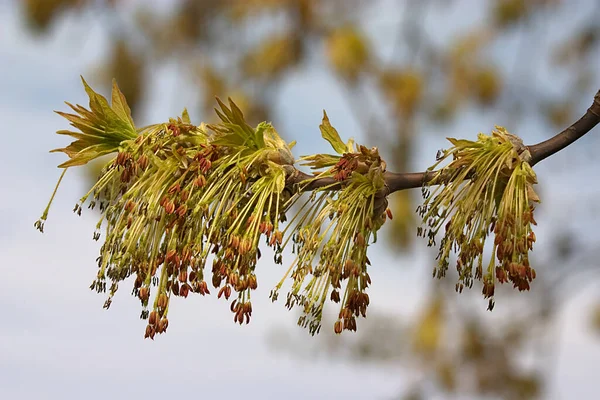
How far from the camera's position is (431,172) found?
3.72 ft

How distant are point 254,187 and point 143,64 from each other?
388cm

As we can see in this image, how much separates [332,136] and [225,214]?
199 mm

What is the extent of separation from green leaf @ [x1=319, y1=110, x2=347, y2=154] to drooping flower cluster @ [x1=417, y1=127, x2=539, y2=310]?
0.47ft

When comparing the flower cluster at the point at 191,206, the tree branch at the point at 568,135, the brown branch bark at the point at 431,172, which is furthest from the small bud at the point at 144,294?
the tree branch at the point at 568,135

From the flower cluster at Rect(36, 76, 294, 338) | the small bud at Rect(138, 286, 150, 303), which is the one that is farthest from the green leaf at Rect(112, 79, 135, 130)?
the small bud at Rect(138, 286, 150, 303)

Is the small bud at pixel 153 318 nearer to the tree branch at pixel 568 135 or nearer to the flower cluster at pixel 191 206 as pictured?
the flower cluster at pixel 191 206

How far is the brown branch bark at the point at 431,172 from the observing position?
3.73 ft

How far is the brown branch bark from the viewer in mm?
1137

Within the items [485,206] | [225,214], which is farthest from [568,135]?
[225,214]

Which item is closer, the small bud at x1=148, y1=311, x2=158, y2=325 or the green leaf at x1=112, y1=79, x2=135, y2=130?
the small bud at x1=148, y1=311, x2=158, y2=325

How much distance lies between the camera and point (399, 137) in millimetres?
5051

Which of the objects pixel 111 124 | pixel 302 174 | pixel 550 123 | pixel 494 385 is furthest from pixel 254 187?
pixel 550 123

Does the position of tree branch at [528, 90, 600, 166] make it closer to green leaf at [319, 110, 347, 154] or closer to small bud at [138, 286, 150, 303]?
green leaf at [319, 110, 347, 154]

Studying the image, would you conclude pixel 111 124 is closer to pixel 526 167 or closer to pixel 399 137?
pixel 526 167
